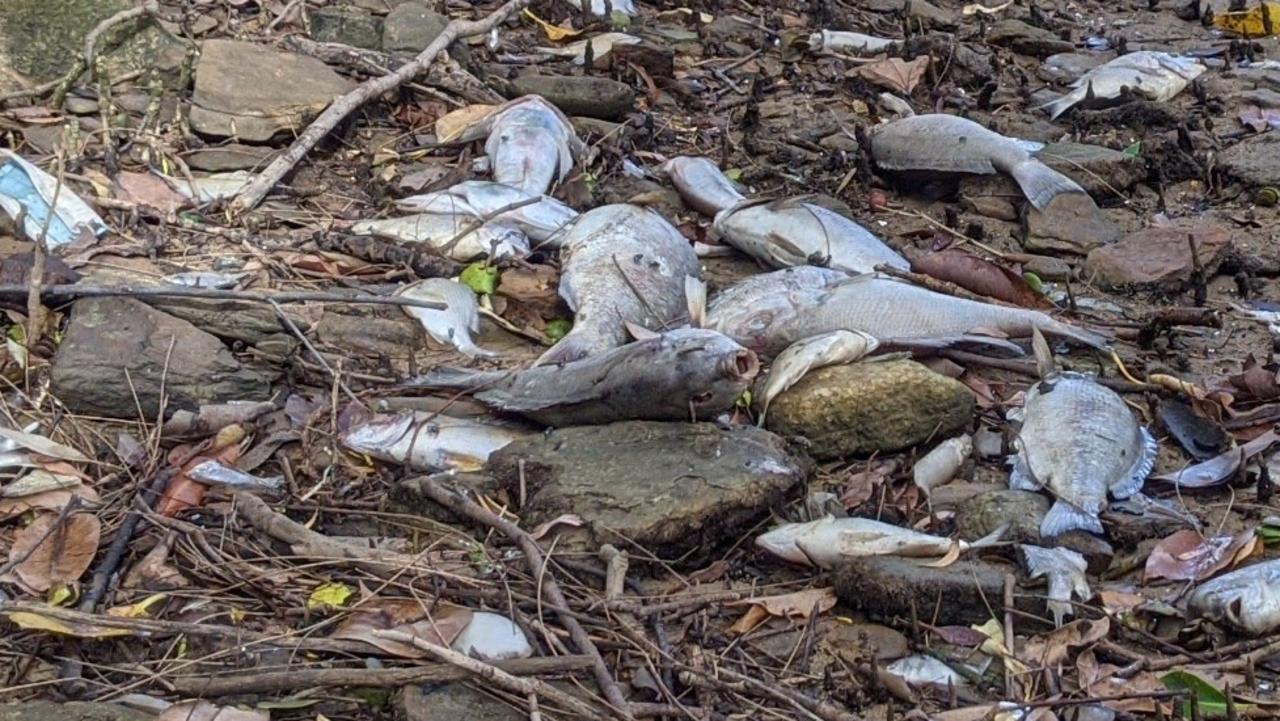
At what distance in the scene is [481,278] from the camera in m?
5.41

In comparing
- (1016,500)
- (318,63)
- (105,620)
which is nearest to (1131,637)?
(1016,500)

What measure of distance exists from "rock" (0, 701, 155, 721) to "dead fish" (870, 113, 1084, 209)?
14.5ft

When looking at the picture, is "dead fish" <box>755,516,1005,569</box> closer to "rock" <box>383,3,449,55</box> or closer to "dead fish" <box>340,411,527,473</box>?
"dead fish" <box>340,411,527,473</box>

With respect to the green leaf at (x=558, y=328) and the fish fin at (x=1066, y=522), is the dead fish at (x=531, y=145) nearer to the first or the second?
the green leaf at (x=558, y=328)

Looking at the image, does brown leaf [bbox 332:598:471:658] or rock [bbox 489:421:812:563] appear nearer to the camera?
→ brown leaf [bbox 332:598:471:658]

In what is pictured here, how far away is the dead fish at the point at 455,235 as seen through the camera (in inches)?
219

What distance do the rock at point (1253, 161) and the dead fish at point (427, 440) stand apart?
4071 millimetres

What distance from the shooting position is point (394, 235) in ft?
18.5

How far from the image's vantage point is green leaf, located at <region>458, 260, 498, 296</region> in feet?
17.7

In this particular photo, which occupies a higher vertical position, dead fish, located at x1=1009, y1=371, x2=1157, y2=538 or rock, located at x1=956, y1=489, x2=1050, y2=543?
dead fish, located at x1=1009, y1=371, x2=1157, y2=538

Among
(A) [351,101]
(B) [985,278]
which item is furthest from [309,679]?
(A) [351,101]

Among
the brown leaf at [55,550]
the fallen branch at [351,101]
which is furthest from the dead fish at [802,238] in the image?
the brown leaf at [55,550]

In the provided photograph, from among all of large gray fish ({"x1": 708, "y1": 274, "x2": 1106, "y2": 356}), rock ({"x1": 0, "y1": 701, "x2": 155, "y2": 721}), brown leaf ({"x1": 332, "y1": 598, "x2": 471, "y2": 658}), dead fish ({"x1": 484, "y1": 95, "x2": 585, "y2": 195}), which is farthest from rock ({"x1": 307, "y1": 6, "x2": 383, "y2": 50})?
rock ({"x1": 0, "y1": 701, "x2": 155, "y2": 721})

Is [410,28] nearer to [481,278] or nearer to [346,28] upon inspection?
[346,28]
